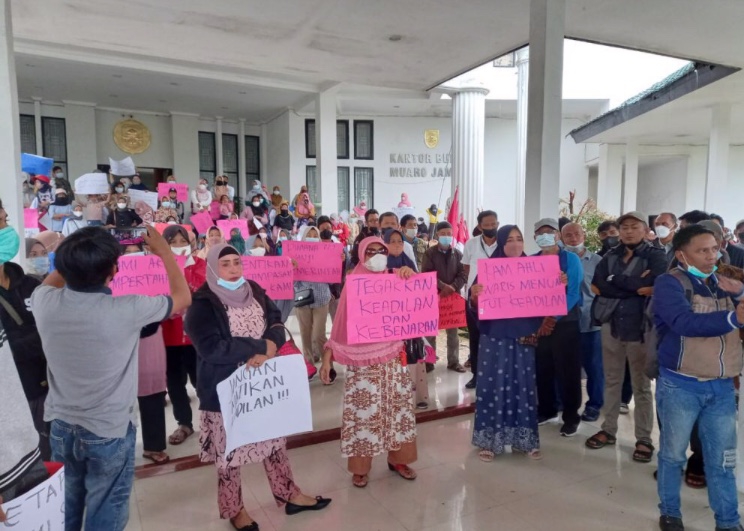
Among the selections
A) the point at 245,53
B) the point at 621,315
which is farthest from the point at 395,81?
the point at 621,315

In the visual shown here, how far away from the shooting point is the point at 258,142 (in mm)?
17438

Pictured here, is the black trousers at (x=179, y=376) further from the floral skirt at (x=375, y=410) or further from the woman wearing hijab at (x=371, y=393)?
the floral skirt at (x=375, y=410)

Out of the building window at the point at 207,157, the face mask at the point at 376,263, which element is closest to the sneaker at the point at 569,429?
the face mask at the point at 376,263

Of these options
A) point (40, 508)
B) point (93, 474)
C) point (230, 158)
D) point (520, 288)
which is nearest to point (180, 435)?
point (93, 474)

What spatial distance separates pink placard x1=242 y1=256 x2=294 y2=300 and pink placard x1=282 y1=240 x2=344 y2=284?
1.49 feet

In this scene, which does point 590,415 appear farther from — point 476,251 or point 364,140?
point 364,140

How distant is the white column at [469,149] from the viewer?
10.1 m

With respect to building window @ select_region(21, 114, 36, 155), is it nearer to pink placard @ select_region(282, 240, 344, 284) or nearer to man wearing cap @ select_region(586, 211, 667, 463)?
pink placard @ select_region(282, 240, 344, 284)

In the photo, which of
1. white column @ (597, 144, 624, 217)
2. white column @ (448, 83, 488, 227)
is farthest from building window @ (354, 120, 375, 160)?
white column @ (597, 144, 624, 217)

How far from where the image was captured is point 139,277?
12.5 ft

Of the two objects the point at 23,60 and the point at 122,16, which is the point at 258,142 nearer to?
the point at 23,60

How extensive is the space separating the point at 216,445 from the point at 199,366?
404 millimetres

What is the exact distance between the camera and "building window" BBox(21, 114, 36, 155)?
46.1 feet

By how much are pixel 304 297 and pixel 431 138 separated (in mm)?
13554
